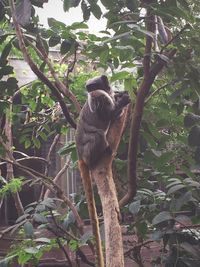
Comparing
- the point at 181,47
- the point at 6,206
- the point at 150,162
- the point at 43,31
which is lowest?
the point at 6,206

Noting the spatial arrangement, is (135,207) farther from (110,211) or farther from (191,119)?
(191,119)

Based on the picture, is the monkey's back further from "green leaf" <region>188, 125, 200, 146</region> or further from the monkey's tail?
"green leaf" <region>188, 125, 200, 146</region>

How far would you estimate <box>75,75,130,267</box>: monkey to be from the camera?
94.5 inches

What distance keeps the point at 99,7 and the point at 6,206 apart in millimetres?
3887

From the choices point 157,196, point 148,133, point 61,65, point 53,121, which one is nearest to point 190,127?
point 148,133

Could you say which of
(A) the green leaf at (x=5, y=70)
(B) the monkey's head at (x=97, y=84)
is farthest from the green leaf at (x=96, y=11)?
(B) the monkey's head at (x=97, y=84)

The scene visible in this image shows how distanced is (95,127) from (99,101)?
0.20 meters

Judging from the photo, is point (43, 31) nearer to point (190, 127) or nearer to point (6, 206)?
point (190, 127)

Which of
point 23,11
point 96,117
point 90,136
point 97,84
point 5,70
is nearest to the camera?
point 23,11

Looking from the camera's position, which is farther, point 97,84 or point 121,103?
point 97,84

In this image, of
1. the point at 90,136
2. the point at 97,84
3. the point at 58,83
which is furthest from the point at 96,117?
the point at 58,83

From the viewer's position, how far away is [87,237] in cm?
240

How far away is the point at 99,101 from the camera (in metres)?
3.00

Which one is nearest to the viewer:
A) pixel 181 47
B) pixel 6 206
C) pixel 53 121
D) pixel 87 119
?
pixel 181 47
